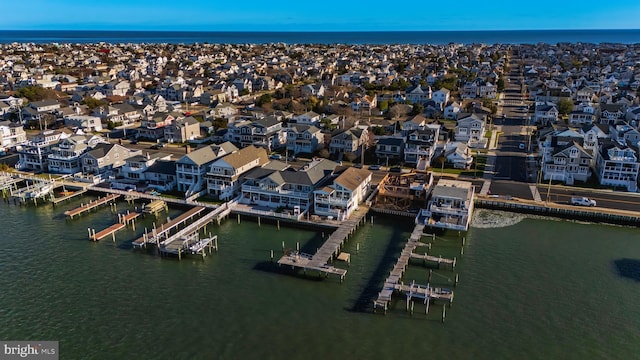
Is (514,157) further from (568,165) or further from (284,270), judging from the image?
(284,270)

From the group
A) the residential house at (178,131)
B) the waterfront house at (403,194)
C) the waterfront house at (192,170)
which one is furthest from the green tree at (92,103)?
the waterfront house at (403,194)

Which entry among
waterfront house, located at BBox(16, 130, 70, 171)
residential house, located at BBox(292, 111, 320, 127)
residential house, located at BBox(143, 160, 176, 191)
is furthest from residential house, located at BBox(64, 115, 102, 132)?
residential house, located at BBox(292, 111, 320, 127)

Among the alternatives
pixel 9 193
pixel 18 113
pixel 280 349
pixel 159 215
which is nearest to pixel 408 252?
pixel 280 349

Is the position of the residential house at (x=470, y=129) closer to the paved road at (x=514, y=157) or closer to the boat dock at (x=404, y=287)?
the paved road at (x=514, y=157)

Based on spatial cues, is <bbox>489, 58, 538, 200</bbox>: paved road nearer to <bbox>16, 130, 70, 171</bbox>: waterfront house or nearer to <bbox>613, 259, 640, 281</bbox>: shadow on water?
<bbox>613, 259, 640, 281</bbox>: shadow on water

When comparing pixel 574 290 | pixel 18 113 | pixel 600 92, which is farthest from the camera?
pixel 600 92

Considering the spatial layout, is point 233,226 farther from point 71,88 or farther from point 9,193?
point 71,88

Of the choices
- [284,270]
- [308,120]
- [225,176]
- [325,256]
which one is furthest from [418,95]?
[284,270]
